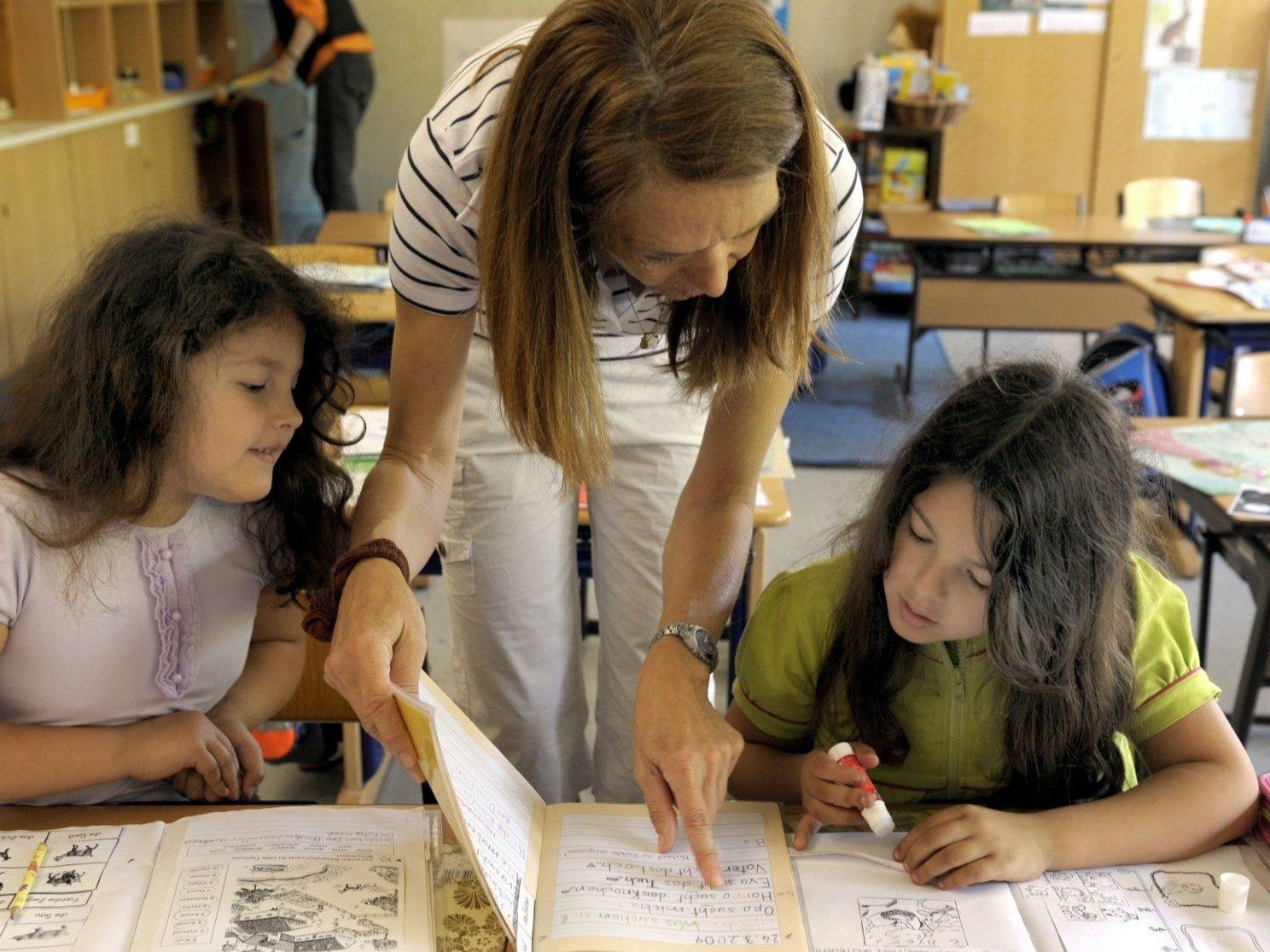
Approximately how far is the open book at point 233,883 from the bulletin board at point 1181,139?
5.88 metres

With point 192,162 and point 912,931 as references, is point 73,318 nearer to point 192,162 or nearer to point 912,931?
point 912,931

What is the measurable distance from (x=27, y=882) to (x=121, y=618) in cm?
35

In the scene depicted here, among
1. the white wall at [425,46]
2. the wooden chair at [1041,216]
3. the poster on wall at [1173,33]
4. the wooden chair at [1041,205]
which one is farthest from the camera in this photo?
the white wall at [425,46]

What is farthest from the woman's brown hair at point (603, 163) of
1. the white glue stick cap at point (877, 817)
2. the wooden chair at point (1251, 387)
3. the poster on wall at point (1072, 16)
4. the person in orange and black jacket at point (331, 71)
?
the poster on wall at point (1072, 16)

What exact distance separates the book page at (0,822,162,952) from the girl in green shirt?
520 millimetres

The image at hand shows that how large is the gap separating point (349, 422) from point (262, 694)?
2.98ft

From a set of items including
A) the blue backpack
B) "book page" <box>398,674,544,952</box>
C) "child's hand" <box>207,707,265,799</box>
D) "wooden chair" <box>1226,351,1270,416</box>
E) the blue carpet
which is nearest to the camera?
"book page" <box>398,674,544,952</box>

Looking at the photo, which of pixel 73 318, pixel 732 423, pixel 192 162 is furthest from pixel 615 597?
pixel 192 162

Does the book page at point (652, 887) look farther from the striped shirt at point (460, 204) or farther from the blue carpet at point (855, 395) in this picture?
the blue carpet at point (855, 395)

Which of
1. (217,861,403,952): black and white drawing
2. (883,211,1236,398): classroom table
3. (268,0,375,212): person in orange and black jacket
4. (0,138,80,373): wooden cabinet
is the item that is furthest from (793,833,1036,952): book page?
(268,0,375,212): person in orange and black jacket

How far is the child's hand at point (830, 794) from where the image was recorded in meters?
1.07

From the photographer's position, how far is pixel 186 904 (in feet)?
3.15

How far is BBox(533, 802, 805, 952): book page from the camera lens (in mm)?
947

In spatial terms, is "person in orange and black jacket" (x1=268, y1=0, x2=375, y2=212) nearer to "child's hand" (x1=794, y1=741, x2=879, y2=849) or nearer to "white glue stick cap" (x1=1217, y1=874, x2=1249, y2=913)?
"child's hand" (x1=794, y1=741, x2=879, y2=849)
